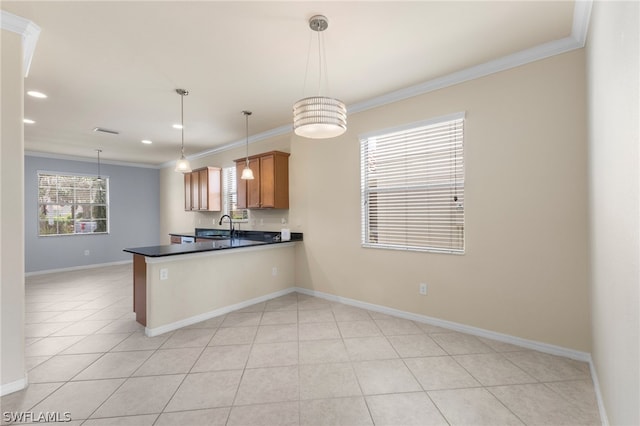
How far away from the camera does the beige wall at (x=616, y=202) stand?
1.18 m

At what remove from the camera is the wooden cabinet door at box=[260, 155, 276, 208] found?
4.87 meters

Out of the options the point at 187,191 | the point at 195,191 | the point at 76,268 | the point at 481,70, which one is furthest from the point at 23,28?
the point at 76,268

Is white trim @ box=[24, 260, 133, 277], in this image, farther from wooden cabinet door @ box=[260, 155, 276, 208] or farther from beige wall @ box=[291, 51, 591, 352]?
beige wall @ box=[291, 51, 591, 352]

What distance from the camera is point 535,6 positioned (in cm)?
212

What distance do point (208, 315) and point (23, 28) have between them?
321 cm

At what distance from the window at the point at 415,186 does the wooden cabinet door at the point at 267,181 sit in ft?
5.38

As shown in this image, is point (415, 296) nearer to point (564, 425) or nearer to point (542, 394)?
point (542, 394)

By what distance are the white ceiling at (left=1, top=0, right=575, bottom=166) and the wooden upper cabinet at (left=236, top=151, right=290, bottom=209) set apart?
0.88 metres

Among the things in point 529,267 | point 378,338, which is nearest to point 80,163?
point 378,338

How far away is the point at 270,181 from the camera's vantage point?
4.91 m

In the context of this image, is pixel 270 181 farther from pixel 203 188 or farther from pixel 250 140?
pixel 203 188

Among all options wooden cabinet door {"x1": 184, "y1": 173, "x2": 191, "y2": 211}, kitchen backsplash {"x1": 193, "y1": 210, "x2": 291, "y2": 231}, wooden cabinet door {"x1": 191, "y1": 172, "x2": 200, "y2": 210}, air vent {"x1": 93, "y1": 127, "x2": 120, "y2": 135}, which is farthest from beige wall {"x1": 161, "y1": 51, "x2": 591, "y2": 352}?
wooden cabinet door {"x1": 184, "y1": 173, "x2": 191, "y2": 211}

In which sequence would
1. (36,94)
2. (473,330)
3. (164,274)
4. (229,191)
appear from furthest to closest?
1. (229,191)
2. (36,94)
3. (164,274)
4. (473,330)

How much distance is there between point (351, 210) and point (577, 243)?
2.42m
